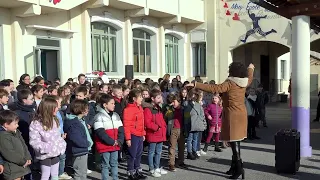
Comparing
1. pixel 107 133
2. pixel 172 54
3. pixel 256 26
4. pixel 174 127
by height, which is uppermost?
pixel 256 26

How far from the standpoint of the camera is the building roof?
26.1 ft

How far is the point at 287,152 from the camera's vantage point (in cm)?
697

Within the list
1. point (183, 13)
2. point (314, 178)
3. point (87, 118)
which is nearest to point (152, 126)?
point (87, 118)

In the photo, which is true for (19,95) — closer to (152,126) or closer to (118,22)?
(152,126)

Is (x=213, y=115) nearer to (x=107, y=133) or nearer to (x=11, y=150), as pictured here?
(x=107, y=133)

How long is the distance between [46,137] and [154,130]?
2130 millimetres

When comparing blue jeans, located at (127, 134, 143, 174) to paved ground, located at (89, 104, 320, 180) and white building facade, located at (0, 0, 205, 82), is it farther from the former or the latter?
white building facade, located at (0, 0, 205, 82)

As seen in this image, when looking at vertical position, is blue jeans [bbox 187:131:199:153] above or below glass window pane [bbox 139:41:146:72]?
below

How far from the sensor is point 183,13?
64.7 feet

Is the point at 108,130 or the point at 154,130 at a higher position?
the point at 108,130

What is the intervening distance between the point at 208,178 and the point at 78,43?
9.57 m

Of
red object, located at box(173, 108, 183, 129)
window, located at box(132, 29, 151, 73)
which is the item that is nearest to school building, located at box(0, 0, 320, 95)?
window, located at box(132, 29, 151, 73)

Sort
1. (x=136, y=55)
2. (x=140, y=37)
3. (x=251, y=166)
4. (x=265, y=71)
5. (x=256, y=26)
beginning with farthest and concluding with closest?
(x=265, y=71) < (x=256, y=26) < (x=140, y=37) < (x=136, y=55) < (x=251, y=166)

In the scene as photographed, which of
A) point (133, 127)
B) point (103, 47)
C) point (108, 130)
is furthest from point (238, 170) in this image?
point (103, 47)
